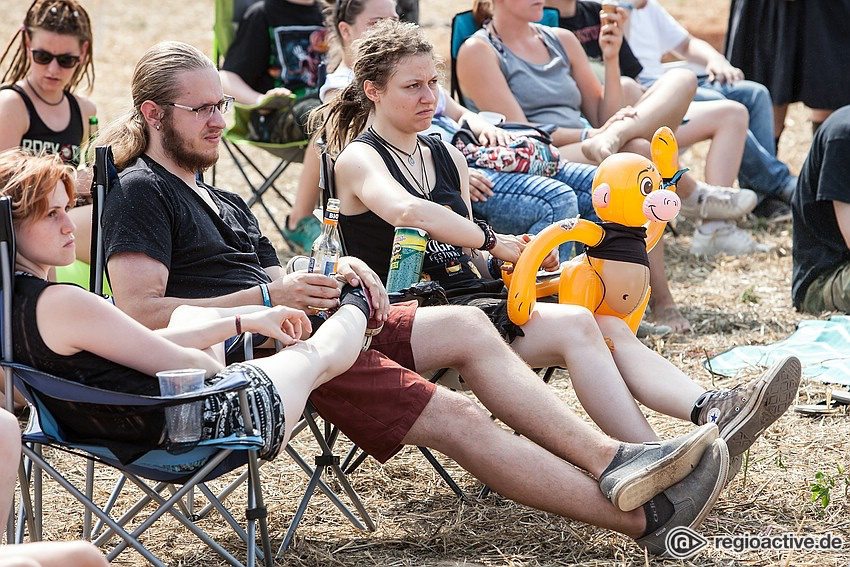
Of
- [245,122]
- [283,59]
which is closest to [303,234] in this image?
[245,122]

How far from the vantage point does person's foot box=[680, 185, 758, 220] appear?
18.9 ft

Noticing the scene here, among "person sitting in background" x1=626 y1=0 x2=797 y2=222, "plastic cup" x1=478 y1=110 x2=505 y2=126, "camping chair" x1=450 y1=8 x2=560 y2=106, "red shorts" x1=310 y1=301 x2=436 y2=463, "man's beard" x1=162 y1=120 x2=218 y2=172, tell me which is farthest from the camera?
"person sitting in background" x1=626 y1=0 x2=797 y2=222

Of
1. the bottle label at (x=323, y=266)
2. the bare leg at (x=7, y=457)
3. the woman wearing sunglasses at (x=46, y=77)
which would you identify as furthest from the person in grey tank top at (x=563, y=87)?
the bare leg at (x=7, y=457)

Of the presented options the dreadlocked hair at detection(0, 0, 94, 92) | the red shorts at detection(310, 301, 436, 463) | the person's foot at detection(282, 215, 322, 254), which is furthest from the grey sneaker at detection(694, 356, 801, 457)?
the person's foot at detection(282, 215, 322, 254)

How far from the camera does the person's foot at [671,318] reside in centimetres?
486

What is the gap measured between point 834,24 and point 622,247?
4368 mm

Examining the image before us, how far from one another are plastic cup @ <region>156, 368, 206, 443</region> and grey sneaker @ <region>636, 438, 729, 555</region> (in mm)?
1166

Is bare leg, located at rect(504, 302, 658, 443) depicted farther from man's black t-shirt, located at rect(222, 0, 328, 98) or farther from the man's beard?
man's black t-shirt, located at rect(222, 0, 328, 98)

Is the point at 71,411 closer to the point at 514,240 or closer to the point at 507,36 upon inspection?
the point at 514,240

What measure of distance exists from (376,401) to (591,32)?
3.97 meters

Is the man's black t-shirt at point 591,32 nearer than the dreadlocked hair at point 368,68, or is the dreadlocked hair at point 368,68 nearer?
the dreadlocked hair at point 368,68

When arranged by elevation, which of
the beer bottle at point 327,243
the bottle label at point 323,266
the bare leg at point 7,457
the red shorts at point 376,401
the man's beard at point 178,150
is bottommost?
the red shorts at point 376,401

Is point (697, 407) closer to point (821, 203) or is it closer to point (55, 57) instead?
point (821, 203)

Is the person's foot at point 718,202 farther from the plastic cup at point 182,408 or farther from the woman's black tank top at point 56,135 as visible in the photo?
the plastic cup at point 182,408
